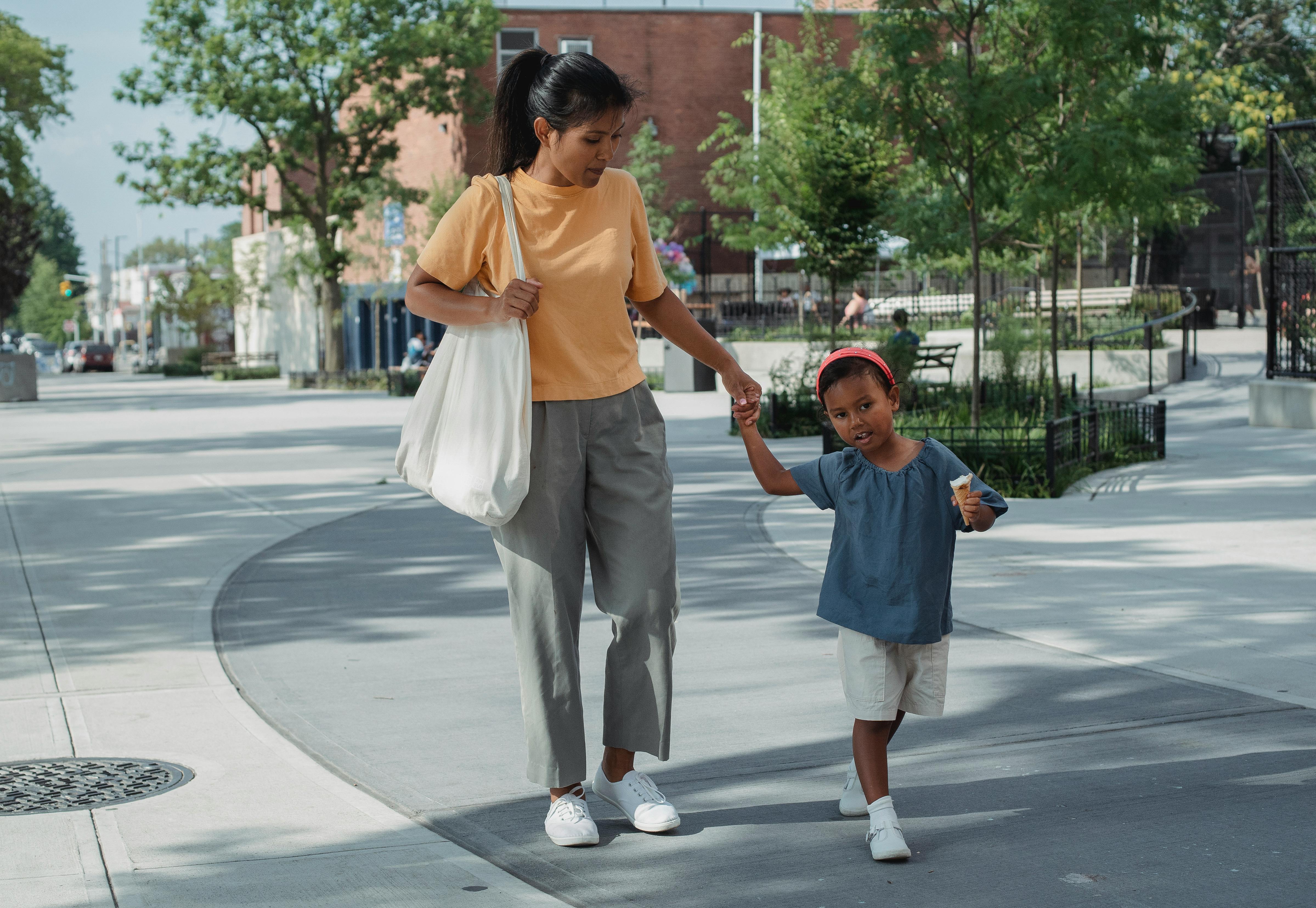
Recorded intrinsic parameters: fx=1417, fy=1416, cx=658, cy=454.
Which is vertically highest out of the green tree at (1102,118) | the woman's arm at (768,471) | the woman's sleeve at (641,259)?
the green tree at (1102,118)

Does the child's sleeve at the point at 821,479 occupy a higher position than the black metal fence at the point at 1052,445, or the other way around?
the child's sleeve at the point at 821,479

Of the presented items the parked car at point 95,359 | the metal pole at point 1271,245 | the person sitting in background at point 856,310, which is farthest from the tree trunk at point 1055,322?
the parked car at point 95,359

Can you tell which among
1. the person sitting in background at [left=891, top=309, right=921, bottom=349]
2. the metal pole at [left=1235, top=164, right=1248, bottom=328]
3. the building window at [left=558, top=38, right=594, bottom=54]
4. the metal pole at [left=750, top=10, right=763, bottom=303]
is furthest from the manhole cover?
the building window at [left=558, top=38, right=594, bottom=54]

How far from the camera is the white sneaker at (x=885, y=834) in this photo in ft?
11.8

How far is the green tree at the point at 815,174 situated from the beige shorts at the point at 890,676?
15.7 metres

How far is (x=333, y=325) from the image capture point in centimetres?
4256

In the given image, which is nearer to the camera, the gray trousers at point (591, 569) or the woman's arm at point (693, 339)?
the gray trousers at point (591, 569)

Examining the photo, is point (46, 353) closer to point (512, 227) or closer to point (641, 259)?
point (641, 259)

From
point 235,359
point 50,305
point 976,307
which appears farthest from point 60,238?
point 976,307

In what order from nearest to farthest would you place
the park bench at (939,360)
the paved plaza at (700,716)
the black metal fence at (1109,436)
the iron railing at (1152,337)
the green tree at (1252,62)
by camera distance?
the paved plaza at (700,716) → the black metal fence at (1109,436) → the park bench at (939,360) → the iron railing at (1152,337) → the green tree at (1252,62)

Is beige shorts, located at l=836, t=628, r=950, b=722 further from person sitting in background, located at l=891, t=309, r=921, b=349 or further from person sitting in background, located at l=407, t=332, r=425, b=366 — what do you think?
person sitting in background, located at l=407, t=332, r=425, b=366

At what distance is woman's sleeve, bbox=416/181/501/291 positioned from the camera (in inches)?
147

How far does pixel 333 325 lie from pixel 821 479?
132 feet

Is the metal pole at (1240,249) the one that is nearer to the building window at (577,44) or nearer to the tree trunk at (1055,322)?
the tree trunk at (1055,322)
